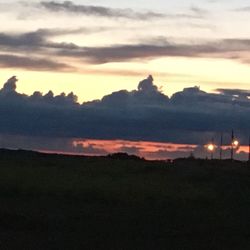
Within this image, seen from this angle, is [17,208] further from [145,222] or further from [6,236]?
[6,236]

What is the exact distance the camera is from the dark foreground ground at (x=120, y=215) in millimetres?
26469

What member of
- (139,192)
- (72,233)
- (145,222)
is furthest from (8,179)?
(72,233)

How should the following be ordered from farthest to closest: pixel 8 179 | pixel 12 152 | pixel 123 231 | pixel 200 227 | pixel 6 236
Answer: pixel 12 152 → pixel 8 179 → pixel 200 227 → pixel 123 231 → pixel 6 236

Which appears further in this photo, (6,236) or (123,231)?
(123,231)

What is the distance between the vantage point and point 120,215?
116 feet

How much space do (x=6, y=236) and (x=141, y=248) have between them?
4492mm

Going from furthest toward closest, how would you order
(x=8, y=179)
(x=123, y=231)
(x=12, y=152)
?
(x=12, y=152) → (x=8, y=179) → (x=123, y=231)

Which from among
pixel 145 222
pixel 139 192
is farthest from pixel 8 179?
pixel 145 222

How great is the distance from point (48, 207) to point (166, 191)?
12090 mm

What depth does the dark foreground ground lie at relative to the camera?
26.5 m

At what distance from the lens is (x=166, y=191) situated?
48656mm

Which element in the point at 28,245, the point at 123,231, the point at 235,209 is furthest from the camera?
the point at 235,209

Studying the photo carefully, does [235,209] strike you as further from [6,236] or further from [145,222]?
[6,236]

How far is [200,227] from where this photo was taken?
103 feet
